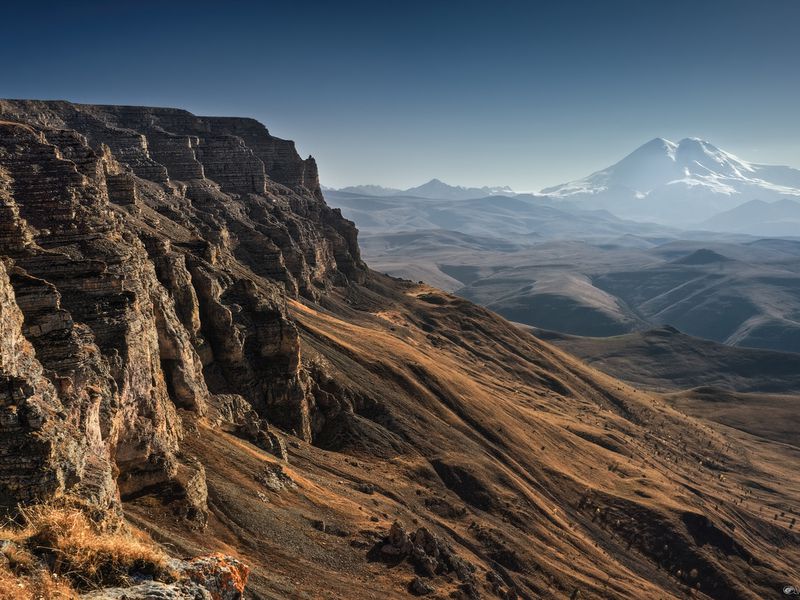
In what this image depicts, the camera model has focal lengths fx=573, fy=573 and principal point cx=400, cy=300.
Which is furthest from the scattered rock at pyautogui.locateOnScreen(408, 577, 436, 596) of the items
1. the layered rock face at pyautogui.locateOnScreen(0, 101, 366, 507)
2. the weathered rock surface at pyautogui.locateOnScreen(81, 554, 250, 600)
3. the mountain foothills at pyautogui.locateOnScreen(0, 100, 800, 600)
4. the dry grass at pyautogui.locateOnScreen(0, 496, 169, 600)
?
the dry grass at pyautogui.locateOnScreen(0, 496, 169, 600)

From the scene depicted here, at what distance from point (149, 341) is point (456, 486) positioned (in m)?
44.2

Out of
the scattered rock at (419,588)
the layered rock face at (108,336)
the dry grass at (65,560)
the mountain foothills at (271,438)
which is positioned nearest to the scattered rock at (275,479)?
the mountain foothills at (271,438)

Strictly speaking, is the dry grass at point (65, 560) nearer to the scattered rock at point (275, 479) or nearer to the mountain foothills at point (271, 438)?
the mountain foothills at point (271, 438)

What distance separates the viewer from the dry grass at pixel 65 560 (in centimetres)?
1091

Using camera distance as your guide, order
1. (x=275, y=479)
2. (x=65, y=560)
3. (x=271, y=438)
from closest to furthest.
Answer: (x=65, y=560)
(x=275, y=479)
(x=271, y=438)

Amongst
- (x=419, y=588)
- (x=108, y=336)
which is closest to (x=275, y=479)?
(x=419, y=588)

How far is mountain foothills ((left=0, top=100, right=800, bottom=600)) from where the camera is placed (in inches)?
1074

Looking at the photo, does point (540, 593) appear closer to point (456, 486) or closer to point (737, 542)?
point (456, 486)

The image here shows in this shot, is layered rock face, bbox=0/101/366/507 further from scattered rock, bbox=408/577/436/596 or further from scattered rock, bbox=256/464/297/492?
scattered rock, bbox=408/577/436/596

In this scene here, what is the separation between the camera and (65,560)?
38.0 feet

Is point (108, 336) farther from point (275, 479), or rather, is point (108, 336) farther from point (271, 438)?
point (271, 438)

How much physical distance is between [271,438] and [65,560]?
1626 inches

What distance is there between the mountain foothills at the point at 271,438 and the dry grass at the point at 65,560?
0.19ft

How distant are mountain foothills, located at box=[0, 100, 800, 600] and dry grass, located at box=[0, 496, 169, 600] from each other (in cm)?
6
